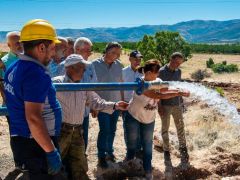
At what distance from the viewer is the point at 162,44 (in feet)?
95.5

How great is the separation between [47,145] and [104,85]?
3.40 feet

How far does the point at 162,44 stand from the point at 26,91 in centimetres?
2684

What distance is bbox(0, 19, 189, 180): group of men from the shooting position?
2.72 m

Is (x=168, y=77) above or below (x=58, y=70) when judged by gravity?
below

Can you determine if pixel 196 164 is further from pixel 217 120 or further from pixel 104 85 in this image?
pixel 104 85

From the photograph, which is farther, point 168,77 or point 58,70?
point 168,77

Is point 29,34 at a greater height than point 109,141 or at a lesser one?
greater

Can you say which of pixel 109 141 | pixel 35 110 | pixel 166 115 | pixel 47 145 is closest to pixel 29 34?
pixel 35 110

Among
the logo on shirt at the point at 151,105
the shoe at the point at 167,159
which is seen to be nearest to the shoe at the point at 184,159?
the shoe at the point at 167,159

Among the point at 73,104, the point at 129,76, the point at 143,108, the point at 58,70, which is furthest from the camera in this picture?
the point at 129,76

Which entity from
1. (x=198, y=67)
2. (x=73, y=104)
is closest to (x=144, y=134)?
(x=73, y=104)

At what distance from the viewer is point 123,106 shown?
14.0ft

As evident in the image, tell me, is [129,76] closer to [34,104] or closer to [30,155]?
[30,155]

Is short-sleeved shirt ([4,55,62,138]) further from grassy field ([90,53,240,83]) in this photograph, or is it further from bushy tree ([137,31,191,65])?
bushy tree ([137,31,191,65])
